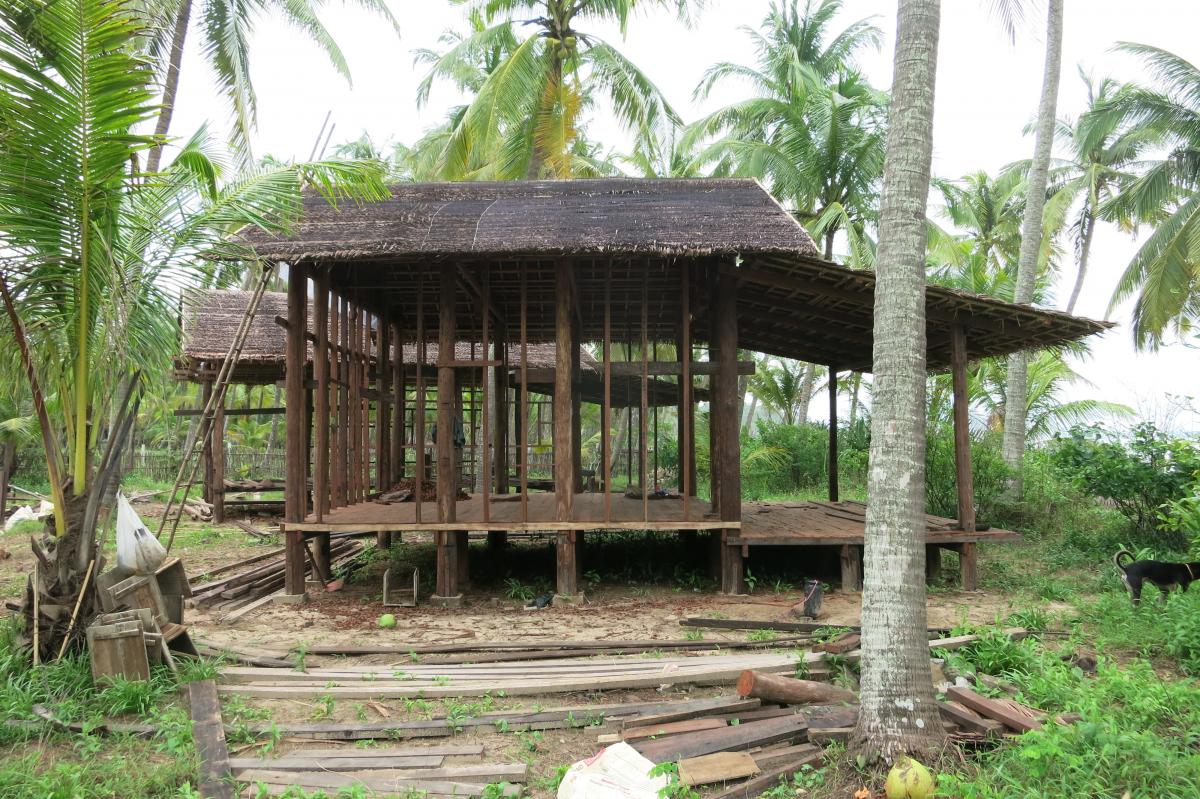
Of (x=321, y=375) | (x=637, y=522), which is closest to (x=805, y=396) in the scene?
(x=637, y=522)


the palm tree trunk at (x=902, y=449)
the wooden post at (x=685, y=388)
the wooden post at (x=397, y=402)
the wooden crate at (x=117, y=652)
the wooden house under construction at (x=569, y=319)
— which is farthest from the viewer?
the wooden post at (x=397, y=402)

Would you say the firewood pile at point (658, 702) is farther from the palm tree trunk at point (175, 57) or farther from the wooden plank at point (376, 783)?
the palm tree trunk at point (175, 57)

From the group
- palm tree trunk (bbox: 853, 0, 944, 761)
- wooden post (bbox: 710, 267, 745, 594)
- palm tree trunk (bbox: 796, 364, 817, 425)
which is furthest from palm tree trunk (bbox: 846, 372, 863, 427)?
palm tree trunk (bbox: 853, 0, 944, 761)

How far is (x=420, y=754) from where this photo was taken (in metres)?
A: 4.60

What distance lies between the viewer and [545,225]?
8.45 metres

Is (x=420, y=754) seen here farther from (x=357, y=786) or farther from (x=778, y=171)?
(x=778, y=171)

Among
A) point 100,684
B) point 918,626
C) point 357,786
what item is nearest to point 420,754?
point 357,786

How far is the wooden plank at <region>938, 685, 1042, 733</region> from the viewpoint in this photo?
167 inches

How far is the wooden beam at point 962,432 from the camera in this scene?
909 cm

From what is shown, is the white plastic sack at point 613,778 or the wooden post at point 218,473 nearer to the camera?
the white plastic sack at point 613,778

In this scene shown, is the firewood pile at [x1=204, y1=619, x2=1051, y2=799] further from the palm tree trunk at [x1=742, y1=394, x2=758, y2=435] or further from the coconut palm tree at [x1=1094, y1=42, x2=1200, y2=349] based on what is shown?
the palm tree trunk at [x1=742, y1=394, x2=758, y2=435]

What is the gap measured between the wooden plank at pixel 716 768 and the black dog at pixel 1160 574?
525 centimetres

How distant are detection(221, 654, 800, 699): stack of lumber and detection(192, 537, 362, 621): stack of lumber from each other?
2.38m

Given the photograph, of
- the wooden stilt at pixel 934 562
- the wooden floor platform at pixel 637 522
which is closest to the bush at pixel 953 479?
the wooden floor platform at pixel 637 522
